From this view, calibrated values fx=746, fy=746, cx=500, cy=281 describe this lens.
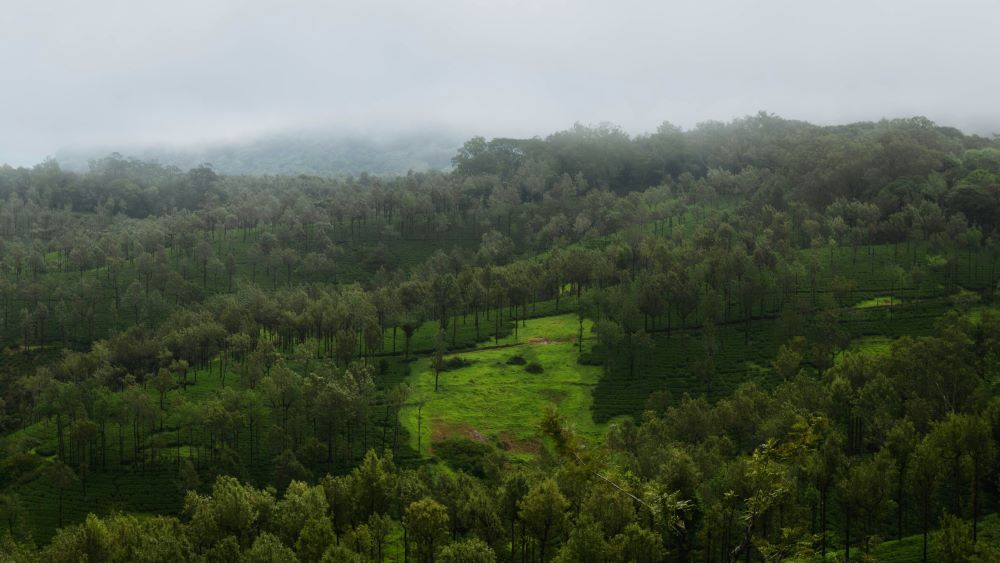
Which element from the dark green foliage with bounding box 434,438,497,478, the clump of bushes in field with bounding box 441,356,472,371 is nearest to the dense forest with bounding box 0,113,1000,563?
the clump of bushes in field with bounding box 441,356,472,371

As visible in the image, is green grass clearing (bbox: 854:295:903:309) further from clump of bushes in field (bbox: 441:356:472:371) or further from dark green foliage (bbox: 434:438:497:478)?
dark green foliage (bbox: 434:438:497:478)

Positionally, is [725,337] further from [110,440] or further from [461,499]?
[110,440]

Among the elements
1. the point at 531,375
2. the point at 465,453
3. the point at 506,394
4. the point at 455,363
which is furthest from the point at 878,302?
the point at 465,453

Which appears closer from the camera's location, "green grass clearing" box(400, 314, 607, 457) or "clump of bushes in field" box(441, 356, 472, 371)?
"green grass clearing" box(400, 314, 607, 457)

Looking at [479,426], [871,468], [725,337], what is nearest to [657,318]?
[725,337]

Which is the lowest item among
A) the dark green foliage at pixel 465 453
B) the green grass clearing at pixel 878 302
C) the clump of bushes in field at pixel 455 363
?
the dark green foliage at pixel 465 453

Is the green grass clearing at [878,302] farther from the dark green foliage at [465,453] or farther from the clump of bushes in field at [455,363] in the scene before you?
the dark green foliage at [465,453]

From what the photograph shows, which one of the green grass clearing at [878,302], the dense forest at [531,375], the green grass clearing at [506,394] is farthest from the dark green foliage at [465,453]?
the green grass clearing at [878,302]

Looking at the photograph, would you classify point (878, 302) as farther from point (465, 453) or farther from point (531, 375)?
point (465, 453)
